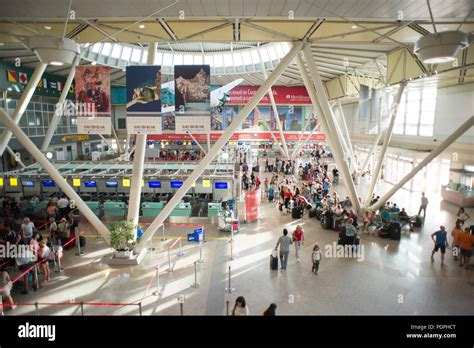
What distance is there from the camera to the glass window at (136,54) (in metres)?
32.3

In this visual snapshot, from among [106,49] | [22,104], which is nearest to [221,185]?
[22,104]

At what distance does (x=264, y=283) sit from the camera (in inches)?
380

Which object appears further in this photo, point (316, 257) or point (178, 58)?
point (178, 58)

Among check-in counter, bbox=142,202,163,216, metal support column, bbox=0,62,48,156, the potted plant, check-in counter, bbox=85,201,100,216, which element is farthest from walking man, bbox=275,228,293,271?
metal support column, bbox=0,62,48,156

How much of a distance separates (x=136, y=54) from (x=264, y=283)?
29.4 m

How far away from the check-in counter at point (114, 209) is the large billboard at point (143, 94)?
7.92m

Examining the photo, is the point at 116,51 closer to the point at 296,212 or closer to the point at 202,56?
the point at 202,56

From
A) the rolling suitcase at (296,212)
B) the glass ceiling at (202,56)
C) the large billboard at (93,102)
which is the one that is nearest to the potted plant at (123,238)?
the large billboard at (93,102)

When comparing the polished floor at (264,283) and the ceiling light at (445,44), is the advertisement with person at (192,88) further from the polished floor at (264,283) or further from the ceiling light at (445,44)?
the ceiling light at (445,44)

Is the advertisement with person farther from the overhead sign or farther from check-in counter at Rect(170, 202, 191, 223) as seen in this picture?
A: the overhead sign

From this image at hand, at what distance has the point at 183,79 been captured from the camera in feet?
33.7

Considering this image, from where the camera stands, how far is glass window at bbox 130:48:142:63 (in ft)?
106

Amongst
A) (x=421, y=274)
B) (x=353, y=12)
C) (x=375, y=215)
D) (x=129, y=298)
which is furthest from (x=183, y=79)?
(x=375, y=215)
